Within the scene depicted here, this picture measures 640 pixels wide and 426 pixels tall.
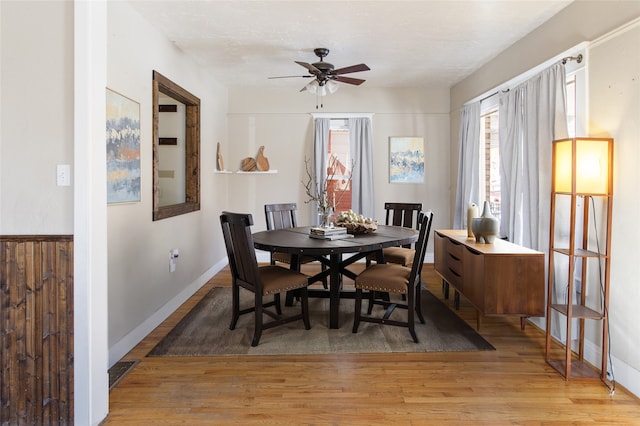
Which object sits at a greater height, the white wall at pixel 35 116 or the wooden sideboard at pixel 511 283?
the white wall at pixel 35 116

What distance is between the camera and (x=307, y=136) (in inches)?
237

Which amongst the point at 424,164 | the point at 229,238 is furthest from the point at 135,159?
the point at 424,164

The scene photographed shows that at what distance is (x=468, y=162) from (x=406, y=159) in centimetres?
117

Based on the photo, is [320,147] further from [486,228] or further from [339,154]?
[486,228]

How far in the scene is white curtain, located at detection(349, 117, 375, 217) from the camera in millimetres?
5902

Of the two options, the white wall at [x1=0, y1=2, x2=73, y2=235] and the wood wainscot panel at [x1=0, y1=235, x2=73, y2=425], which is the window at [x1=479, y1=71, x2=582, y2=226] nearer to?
the white wall at [x1=0, y1=2, x2=73, y2=235]

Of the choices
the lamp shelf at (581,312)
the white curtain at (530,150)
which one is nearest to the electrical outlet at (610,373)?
the lamp shelf at (581,312)

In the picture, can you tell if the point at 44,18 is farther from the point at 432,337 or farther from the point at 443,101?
the point at 443,101

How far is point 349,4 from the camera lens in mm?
3100

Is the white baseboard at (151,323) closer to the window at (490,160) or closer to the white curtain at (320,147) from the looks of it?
the white curtain at (320,147)

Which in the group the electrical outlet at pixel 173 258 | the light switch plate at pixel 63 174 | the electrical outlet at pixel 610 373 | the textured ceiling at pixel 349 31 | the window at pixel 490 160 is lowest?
the electrical outlet at pixel 610 373

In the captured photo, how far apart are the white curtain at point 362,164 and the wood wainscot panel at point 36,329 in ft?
14.2

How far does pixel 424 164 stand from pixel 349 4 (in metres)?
3.29

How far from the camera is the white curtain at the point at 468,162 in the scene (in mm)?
4832
